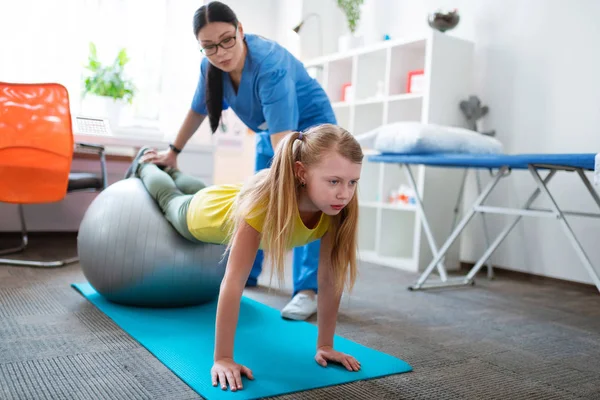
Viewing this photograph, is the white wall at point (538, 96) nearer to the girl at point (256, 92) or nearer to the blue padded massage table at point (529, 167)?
the blue padded massage table at point (529, 167)

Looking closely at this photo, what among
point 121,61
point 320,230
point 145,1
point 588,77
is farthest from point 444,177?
point 145,1

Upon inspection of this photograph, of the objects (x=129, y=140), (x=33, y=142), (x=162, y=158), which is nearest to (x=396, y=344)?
(x=162, y=158)

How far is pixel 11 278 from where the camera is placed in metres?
2.45

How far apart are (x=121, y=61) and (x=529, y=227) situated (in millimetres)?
2961

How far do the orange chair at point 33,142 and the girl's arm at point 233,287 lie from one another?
1.65 meters

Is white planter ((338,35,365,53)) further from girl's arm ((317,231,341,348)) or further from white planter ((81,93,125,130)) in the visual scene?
girl's arm ((317,231,341,348))

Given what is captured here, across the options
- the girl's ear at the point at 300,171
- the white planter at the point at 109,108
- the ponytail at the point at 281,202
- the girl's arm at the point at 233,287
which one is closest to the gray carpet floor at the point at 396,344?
the girl's arm at the point at 233,287

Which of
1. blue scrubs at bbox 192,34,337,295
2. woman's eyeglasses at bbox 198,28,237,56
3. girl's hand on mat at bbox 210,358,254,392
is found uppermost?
woman's eyeglasses at bbox 198,28,237,56

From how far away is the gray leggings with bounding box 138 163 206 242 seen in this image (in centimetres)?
189

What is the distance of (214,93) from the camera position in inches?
80.2

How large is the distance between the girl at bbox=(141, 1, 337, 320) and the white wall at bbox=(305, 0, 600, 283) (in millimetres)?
1676

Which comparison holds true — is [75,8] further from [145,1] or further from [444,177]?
[444,177]

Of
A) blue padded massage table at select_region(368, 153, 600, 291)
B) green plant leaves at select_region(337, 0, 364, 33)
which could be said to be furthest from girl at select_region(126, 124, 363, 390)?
green plant leaves at select_region(337, 0, 364, 33)

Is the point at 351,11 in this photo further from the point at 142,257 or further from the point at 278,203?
the point at 278,203
